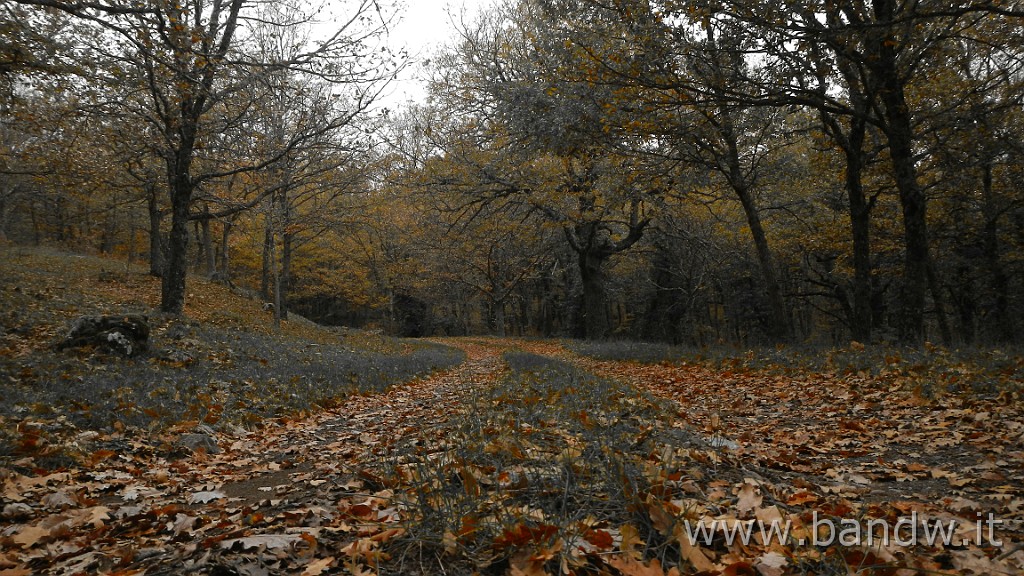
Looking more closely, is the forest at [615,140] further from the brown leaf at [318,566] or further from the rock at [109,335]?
the brown leaf at [318,566]

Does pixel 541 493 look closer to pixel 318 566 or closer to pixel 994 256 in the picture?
pixel 318 566

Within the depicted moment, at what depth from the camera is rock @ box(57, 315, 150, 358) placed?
828 centimetres

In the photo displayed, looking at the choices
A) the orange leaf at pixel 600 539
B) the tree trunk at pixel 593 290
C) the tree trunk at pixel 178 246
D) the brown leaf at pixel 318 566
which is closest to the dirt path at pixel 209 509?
the brown leaf at pixel 318 566

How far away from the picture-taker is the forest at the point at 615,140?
345 inches

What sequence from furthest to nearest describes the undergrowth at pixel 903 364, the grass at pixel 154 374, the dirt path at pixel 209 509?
the undergrowth at pixel 903 364
the grass at pixel 154 374
the dirt path at pixel 209 509

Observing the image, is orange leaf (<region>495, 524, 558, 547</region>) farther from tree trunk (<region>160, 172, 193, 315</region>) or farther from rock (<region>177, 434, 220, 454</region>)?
tree trunk (<region>160, 172, 193, 315</region>)

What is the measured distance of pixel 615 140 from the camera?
1198 cm

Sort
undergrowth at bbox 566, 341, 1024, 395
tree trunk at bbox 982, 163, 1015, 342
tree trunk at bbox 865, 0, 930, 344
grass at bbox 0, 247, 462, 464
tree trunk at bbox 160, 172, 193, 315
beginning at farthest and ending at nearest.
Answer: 1. tree trunk at bbox 982, 163, 1015, 342
2. tree trunk at bbox 160, 172, 193, 315
3. tree trunk at bbox 865, 0, 930, 344
4. undergrowth at bbox 566, 341, 1024, 395
5. grass at bbox 0, 247, 462, 464

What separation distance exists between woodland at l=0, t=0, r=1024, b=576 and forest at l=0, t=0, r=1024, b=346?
0.14 m

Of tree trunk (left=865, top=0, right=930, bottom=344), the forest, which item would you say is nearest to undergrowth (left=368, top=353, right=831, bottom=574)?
the forest

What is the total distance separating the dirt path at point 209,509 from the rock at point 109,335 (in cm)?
432

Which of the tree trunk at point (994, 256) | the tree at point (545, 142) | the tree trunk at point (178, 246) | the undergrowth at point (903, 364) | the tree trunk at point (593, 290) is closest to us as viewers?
the undergrowth at point (903, 364)

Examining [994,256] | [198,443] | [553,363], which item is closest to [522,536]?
[198,443]

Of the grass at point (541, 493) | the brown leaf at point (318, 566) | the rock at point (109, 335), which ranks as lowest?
the brown leaf at point (318, 566)
